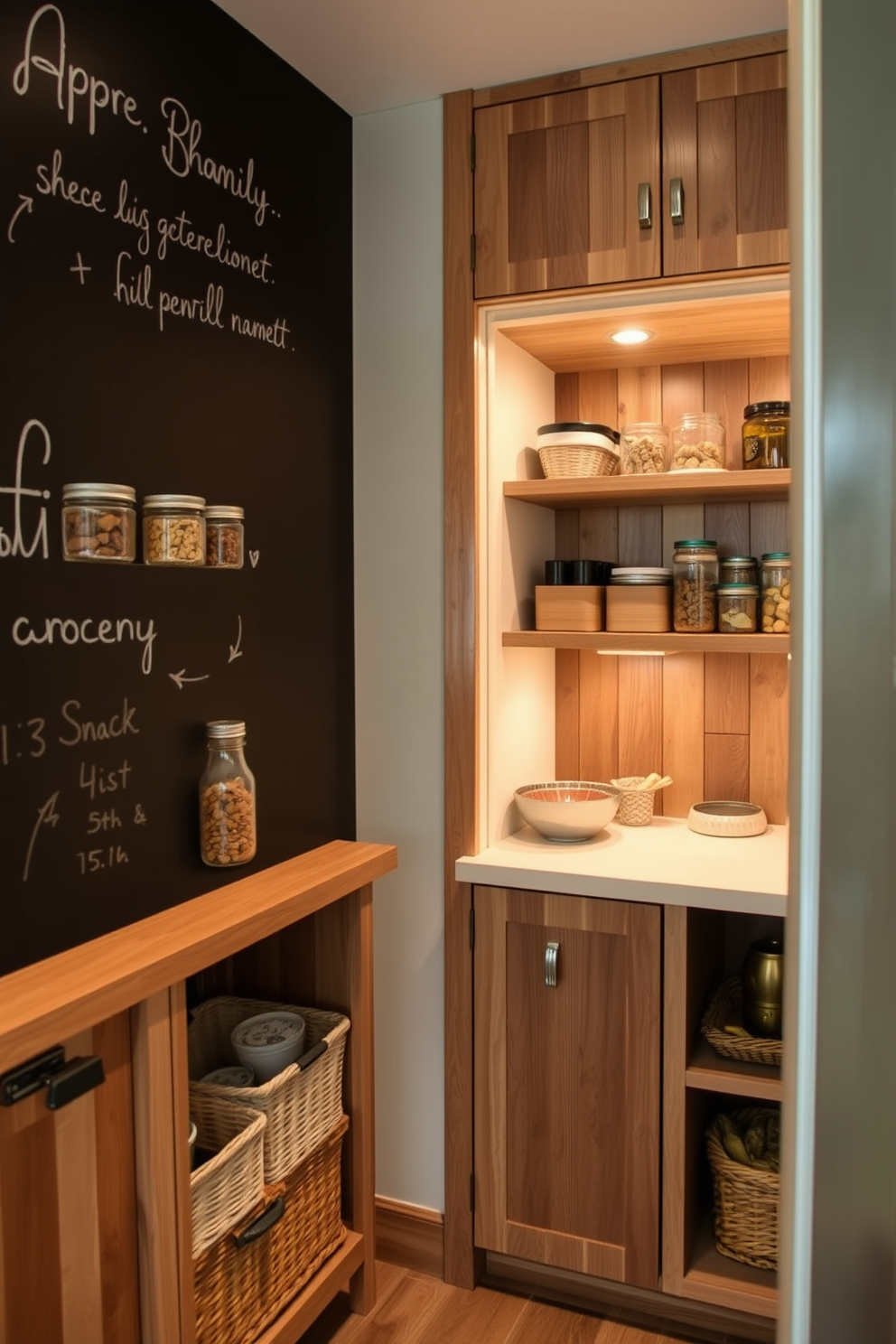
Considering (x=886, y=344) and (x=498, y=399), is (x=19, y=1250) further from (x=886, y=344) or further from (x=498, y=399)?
(x=498, y=399)

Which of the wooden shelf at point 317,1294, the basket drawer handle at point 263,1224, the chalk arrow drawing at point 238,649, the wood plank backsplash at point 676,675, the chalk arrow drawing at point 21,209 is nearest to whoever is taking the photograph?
the chalk arrow drawing at point 21,209

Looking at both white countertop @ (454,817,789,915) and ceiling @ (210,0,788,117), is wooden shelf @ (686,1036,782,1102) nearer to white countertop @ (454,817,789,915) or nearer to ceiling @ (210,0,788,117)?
white countertop @ (454,817,789,915)

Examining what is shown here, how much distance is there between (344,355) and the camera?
2342mm

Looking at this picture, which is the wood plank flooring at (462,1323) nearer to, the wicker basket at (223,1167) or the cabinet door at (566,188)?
the wicker basket at (223,1167)

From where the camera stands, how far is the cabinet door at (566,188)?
208 cm

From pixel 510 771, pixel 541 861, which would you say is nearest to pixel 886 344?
pixel 541 861

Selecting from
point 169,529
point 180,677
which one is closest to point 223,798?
point 180,677

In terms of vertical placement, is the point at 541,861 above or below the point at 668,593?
below

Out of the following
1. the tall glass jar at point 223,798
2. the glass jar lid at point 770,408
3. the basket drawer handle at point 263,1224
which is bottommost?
the basket drawer handle at point 263,1224

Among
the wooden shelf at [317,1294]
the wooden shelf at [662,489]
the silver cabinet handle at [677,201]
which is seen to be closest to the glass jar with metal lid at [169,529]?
the wooden shelf at [662,489]

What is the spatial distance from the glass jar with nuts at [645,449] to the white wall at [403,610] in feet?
1.35

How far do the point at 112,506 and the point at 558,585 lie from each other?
1102 millimetres

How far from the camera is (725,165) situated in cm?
202

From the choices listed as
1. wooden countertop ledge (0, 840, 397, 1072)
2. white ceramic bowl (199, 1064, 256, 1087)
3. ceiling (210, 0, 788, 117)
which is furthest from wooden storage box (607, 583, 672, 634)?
white ceramic bowl (199, 1064, 256, 1087)
